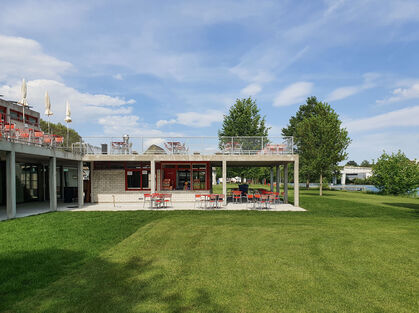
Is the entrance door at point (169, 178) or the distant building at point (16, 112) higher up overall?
the distant building at point (16, 112)

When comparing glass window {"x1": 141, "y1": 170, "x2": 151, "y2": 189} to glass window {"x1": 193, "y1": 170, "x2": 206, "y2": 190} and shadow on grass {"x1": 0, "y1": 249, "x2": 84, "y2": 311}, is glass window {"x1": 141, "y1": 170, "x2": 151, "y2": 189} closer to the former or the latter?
glass window {"x1": 193, "y1": 170, "x2": 206, "y2": 190}

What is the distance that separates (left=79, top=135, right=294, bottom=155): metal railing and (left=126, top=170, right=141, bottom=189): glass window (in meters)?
1.68

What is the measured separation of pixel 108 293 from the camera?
13.9 ft

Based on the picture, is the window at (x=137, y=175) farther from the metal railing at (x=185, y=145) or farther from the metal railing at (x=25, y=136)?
the metal railing at (x=25, y=136)

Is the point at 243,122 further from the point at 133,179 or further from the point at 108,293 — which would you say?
the point at 108,293

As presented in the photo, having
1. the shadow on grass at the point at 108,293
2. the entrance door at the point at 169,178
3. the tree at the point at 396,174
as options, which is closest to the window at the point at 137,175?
the entrance door at the point at 169,178

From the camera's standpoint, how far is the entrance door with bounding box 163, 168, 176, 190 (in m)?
18.1

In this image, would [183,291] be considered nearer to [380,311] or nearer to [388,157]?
[380,311]

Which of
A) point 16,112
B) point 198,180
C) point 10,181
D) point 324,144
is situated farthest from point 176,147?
point 16,112

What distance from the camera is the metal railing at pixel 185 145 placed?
16688mm

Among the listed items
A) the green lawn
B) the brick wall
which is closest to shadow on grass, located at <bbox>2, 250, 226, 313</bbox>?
the green lawn

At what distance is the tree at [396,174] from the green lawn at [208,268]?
2790 centimetres

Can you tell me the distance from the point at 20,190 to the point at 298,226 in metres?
18.6

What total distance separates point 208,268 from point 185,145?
1191cm
